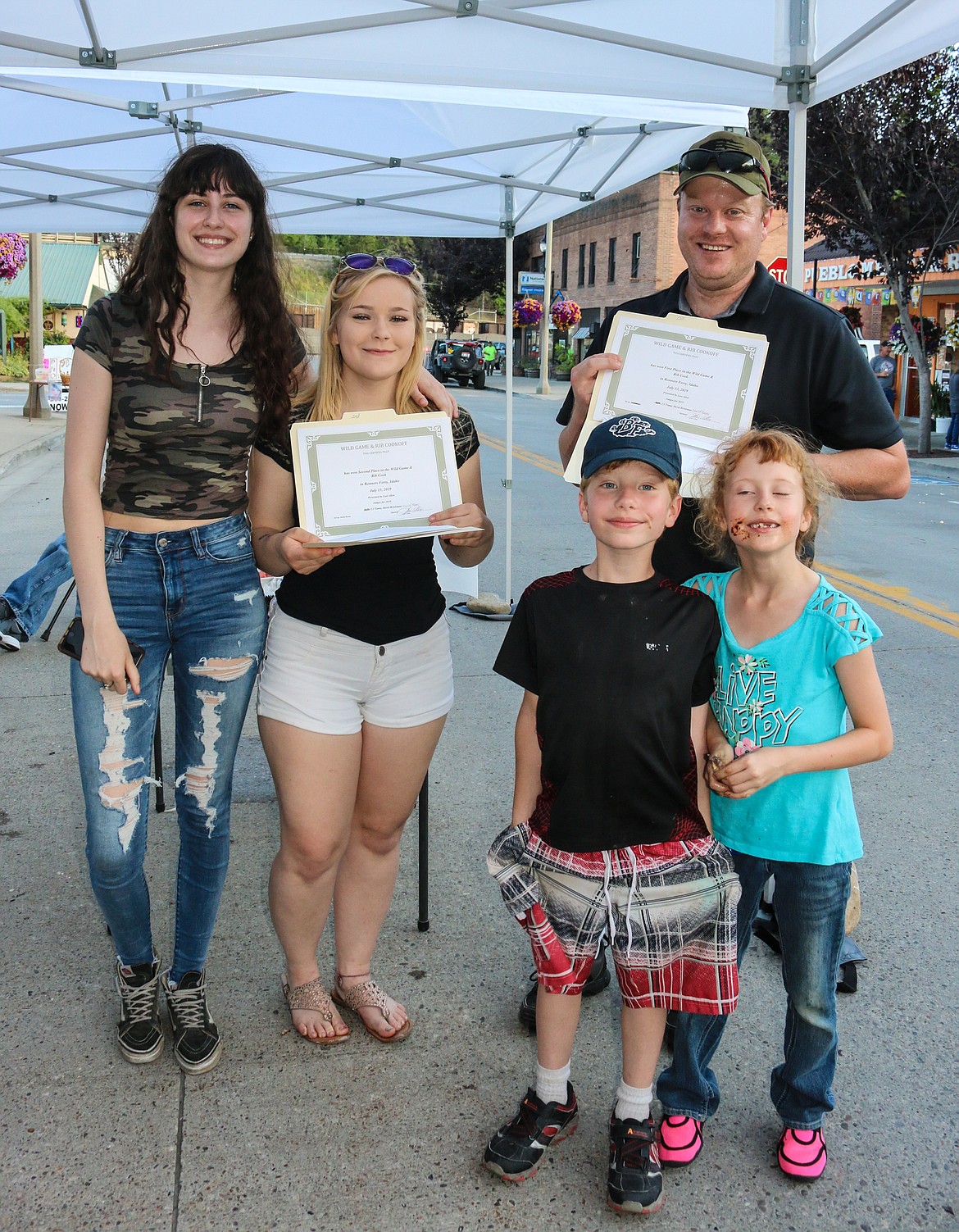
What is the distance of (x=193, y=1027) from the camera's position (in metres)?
2.69

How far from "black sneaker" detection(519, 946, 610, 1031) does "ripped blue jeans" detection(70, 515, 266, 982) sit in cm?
92

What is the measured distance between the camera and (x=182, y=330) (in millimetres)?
2416

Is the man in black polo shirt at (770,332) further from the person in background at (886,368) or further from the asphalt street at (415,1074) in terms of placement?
the person in background at (886,368)

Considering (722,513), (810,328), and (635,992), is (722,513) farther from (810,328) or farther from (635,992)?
(635,992)

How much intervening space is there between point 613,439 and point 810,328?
712 millimetres

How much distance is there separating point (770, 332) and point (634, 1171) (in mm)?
1956

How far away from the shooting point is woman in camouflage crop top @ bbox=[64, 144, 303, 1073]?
2348 millimetres

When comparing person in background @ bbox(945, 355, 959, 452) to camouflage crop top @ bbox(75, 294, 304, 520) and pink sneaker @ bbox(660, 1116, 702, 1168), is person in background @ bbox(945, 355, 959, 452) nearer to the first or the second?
pink sneaker @ bbox(660, 1116, 702, 1168)

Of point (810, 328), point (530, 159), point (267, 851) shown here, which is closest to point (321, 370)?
point (810, 328)

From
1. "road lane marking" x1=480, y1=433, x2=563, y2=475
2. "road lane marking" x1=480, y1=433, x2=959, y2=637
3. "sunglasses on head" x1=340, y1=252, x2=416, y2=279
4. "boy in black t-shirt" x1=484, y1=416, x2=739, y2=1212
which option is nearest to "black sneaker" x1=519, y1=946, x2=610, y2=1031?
"boy in black t-shirt" x1=484, y1=416, x2=739, y2=1212

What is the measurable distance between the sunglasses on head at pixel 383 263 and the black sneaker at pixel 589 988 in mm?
1868

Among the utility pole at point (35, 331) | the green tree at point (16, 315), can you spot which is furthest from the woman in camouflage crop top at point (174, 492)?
the green tree at point (16, 315)

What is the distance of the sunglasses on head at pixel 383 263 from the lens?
8.21ft

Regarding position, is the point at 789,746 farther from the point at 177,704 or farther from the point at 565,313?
the point at 565,313
